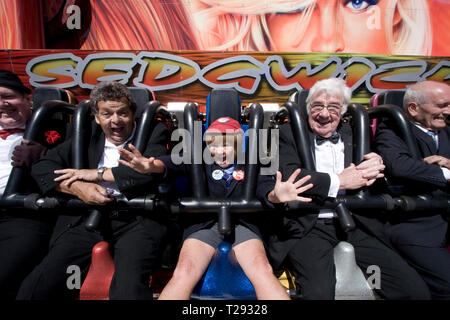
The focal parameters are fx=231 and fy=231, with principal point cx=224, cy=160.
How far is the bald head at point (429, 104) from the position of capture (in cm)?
138

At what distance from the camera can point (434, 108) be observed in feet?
4.57

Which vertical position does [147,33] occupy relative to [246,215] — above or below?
above

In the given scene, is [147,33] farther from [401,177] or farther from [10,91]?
[401,177]

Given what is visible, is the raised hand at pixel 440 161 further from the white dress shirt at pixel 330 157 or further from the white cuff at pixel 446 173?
the white dress shirt at pixel 330 157

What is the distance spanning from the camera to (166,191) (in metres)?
1.18

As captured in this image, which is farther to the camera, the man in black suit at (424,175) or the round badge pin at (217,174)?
the round badge pin at (217,174)

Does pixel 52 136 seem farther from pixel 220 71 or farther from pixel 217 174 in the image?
pixel 220 71

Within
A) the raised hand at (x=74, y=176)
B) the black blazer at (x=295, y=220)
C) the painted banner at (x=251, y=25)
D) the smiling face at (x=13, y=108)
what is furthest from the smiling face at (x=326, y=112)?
the painted banner at (x=251, y=25)

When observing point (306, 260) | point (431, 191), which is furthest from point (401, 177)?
point (306, 260)

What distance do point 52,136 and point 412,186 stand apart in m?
2.21

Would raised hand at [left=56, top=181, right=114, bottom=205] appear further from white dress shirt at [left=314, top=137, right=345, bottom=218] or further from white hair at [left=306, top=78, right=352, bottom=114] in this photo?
white hair at [left=306, top=78, right=352, bottom=114]

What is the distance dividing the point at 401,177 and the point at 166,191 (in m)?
1.25

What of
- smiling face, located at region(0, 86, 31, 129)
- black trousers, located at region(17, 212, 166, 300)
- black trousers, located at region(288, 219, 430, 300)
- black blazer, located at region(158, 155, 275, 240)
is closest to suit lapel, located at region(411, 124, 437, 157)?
black trousers, located at region(288, 219, 430, 300)
